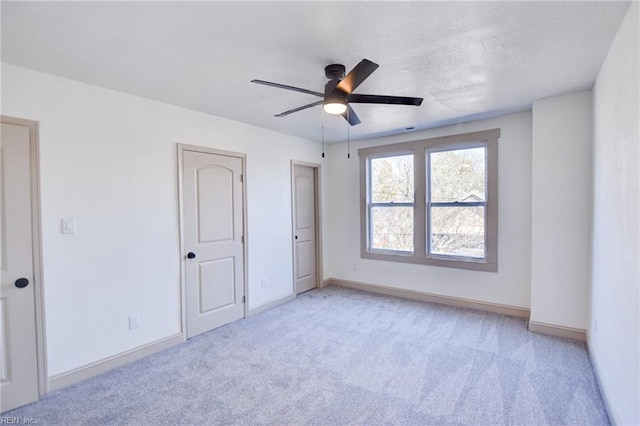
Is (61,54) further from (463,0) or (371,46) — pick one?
(463,0)

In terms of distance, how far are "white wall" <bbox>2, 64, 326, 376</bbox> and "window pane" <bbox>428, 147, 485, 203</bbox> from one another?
9.69ft

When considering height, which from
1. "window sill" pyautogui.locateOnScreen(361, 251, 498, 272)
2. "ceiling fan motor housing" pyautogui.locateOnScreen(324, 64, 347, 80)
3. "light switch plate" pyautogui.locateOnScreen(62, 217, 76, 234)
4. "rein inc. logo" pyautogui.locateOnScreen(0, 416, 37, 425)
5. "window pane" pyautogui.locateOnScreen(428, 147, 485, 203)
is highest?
"ceiling fan motor housing" pyautogui.locateOnScreen(324, 64, 347, 80)

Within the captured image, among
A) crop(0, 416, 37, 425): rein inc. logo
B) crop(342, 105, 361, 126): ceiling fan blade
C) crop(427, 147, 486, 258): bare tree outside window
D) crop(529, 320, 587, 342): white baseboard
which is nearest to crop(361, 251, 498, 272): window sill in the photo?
crop(427, 147, 486, 258): bare tree outside window

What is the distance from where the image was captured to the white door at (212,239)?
11.0 feet

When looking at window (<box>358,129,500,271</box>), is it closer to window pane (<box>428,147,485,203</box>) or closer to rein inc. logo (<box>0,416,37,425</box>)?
window pane (<box>428,147,485,203</box>)

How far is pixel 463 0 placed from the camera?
159 cm

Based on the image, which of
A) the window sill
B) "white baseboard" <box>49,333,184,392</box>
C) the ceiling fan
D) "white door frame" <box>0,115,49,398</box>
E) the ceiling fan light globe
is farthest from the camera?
the window sill

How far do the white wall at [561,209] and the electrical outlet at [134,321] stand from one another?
13.4 ft

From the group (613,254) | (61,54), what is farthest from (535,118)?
(61,54)

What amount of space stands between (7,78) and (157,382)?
2.56m

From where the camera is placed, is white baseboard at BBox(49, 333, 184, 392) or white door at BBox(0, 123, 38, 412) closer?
white door at BBox(0, 123, 38, 412)

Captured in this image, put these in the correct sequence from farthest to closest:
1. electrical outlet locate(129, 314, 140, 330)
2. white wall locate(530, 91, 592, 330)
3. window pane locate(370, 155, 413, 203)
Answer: window pane locate(370, 155, 413, 203) → white wall locate(530, 91, 592, 330) → electrical outlet locate(129, 314, 140, 330)

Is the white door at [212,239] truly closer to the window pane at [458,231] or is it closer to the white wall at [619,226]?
the window pane at [458,231]

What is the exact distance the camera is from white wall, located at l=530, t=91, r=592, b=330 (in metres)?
3.01
